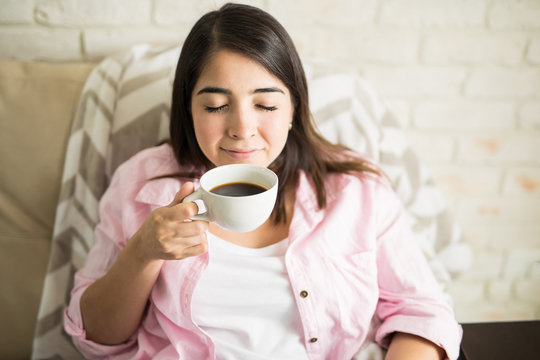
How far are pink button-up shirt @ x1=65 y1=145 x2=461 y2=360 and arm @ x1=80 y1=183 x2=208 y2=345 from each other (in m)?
0.04

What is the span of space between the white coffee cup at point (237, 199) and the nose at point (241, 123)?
0.10 meters

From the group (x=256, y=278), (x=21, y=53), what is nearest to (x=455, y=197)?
(x=256, y=278)

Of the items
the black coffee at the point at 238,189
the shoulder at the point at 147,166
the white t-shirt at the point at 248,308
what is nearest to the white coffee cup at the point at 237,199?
the black coffee at the point at 238,189

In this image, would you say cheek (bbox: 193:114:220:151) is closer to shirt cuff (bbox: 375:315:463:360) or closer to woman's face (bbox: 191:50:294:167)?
woman's face (bbox: 191:50:294:167)

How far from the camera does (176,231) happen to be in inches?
31.9

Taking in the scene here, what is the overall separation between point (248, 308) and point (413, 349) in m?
0.38

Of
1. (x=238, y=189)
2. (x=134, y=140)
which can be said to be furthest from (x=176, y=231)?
(x=134, y=140)

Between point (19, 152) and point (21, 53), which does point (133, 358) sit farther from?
point (21, 53)

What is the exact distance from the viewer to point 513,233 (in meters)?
1.81

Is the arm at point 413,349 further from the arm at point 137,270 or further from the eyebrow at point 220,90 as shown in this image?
the eyebrow at point 220,90

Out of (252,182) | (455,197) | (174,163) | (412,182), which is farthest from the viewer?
(455,197)

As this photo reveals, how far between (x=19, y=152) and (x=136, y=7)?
22.1 inches

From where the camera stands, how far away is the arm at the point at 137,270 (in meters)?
0.81

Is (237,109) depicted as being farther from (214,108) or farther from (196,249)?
(196,249)
